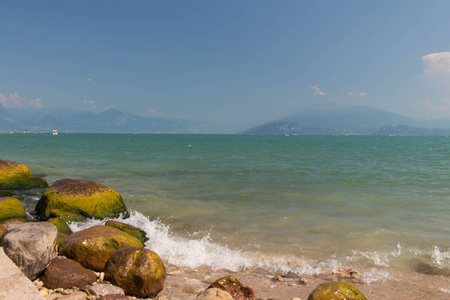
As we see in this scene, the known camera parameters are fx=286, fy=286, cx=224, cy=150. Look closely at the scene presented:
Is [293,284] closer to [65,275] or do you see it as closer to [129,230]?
[65,275]

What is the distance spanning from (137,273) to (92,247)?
146cm

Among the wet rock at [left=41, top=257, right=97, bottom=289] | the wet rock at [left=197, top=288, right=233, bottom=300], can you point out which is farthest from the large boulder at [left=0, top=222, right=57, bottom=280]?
the wet rock at [left=197, top=288, right=233, bottom=300]

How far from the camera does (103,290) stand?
16.1 feet

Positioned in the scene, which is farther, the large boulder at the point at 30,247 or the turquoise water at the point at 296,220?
the turquoise water at the point at 296,220

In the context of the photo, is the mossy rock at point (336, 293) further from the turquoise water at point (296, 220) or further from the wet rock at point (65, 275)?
the wet rock at point (65, 275)

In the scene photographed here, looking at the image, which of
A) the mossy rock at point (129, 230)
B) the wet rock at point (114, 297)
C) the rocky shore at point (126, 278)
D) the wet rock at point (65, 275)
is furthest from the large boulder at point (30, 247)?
the mossy rock at point (129, 230)

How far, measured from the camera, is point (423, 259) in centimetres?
738

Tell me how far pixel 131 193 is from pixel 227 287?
11.4m

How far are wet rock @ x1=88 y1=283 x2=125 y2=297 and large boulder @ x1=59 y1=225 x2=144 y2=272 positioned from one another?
36.7 inches

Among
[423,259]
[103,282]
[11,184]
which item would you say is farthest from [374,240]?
[11,184]

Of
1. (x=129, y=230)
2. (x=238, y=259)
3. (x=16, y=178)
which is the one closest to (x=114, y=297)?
(x=238, y=259)

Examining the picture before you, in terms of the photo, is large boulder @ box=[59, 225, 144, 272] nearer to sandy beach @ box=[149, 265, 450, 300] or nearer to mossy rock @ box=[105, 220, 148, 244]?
sandy beach @ box=[149, 265, 450, 300]

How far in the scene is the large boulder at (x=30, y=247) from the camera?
16.0 ft

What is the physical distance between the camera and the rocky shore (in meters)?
4.52
